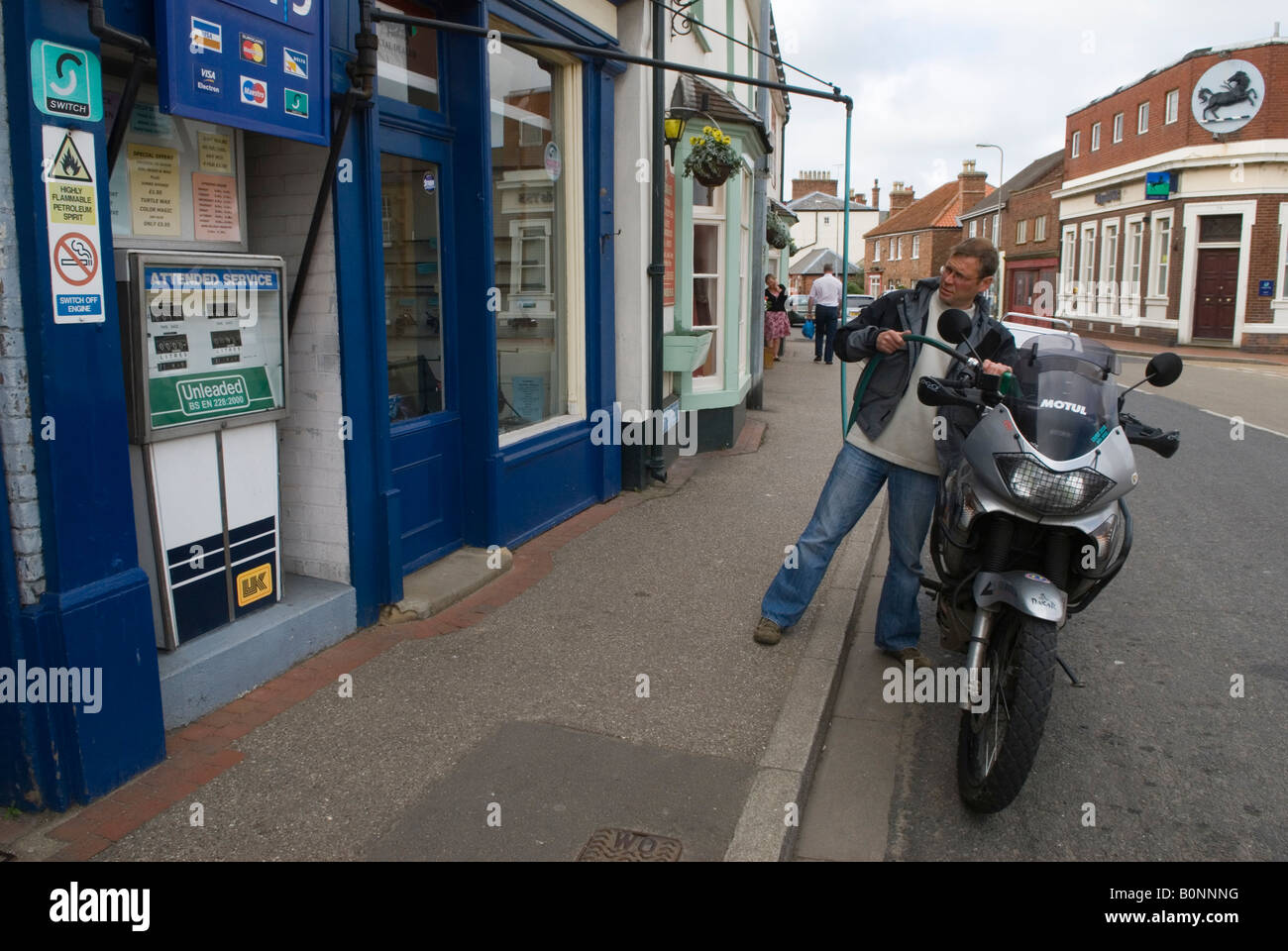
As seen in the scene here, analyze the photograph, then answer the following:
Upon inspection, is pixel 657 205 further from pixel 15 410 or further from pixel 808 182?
pixel 808 182

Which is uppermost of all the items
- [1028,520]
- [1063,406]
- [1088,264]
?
[1088,264]

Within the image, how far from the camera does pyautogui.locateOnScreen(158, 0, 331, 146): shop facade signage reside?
11.2ft

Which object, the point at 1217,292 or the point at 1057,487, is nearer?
the point at 1057,487

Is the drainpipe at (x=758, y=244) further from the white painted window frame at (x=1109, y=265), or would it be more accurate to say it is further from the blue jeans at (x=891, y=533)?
the white painted window frame at (x=1109, y=265)

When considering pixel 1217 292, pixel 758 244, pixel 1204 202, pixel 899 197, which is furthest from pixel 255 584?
pixel 899 197

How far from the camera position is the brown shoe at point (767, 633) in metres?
4.87

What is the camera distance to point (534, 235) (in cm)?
679

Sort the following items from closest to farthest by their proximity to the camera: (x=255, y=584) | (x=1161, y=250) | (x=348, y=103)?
(x=348, y=103) < (x=255, y=584) < (x=1161, y=250)

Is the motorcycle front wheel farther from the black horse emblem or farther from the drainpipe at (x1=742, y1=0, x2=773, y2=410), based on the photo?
the black horse emblem

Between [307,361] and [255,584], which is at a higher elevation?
Answer: [307,361]

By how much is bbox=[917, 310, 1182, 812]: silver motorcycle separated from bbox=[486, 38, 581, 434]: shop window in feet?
10.7

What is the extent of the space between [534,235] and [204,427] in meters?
3.31

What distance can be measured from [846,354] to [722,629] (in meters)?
1.53
